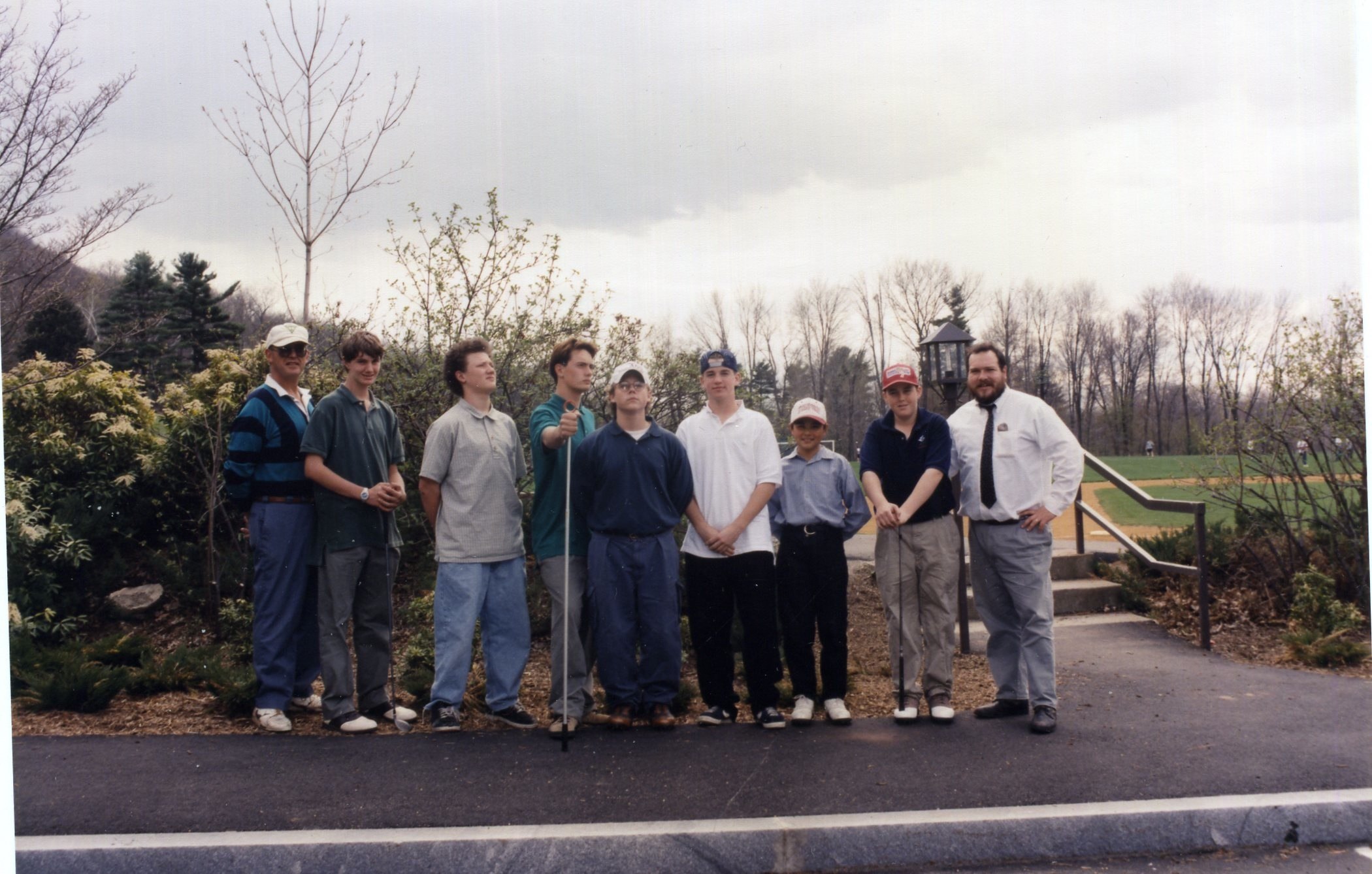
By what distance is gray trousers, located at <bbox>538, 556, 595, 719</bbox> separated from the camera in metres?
4.92

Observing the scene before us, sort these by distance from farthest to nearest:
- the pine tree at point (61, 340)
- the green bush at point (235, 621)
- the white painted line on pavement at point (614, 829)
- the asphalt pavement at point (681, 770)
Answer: the pine tree at point (61, 340), the green bush at point (235, 621), the asphalt pavement at point (681, 770), the white painted line on pavement at point (614, 829)

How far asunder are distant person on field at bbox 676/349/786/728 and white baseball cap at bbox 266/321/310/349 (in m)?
2.21

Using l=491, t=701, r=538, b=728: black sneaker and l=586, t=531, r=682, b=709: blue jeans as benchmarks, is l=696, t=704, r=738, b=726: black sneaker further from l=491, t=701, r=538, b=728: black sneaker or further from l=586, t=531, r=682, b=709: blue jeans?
l=491, t=701, r=538, b=728: black sneaker

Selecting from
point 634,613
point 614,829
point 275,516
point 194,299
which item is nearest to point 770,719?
point 634,613

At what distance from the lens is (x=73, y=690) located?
525 cm

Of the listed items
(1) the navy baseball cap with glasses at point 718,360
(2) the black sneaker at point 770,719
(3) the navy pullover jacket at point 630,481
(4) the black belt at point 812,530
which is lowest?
(2) the black sneaker at point 770,719

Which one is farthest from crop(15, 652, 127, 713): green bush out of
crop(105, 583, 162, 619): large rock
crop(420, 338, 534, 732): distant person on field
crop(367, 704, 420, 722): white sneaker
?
crop(105, 583, 162, 619): large rock

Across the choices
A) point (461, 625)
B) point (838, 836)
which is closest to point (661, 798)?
point (838, 836)

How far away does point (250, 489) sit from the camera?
16.2 ft

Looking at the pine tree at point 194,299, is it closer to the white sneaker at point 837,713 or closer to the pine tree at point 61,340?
the pine tree at point 61,340

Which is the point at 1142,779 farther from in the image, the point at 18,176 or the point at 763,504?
the point at 18,176

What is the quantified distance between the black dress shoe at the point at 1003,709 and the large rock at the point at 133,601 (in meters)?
6.89

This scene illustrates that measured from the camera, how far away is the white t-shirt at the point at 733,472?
4918 millimetres

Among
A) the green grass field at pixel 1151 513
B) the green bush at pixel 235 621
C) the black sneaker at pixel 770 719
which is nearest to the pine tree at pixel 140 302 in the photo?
the green bush at pixel 235 621
